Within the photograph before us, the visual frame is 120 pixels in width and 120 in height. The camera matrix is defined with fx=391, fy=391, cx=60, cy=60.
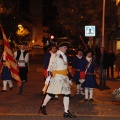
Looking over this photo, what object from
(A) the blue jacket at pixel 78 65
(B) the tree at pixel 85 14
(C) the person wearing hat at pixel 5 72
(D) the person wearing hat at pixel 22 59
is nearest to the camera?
(A) the blue jacket at pixel 78 65

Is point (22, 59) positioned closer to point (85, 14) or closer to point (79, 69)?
point (79, 69)

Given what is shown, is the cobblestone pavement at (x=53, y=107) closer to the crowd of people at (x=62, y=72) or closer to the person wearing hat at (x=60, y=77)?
the crowd of people at (x=62, y=72)

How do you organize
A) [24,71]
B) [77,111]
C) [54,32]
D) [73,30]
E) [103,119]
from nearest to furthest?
1. [103,119]
2. [77,111]
3. [24,71]
4. [73,30]
5. [54,32]

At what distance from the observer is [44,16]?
14825 centimetres

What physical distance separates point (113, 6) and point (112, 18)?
112cm

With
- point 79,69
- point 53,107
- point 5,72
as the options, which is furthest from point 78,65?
point 53,107

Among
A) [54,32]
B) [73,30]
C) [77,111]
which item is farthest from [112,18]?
[54,32]

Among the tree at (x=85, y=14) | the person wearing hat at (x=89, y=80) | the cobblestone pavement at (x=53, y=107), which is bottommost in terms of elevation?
the cobblestone pavement at (x=53, y=107)

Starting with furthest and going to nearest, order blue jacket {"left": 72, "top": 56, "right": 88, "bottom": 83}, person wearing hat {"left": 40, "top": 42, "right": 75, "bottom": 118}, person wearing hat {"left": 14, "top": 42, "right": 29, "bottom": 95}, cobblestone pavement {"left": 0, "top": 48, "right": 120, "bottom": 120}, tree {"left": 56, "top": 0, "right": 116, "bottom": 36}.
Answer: tree {"left": 56, "top": 0, "right": 116, "bottom": 36}, person wearing hat {"left": 14, "top": 42, "right": 29, "bottom": 95}, blue jacket {"left": 72, "top": 56, "right": 88, "bottom": 83}, cobblestone pavement {"left": 0, "top": 48, "right": 120, "bottom": 120}, person wearing hat {"left": 40, "top": 42, "right": 75, "bottom": 118}

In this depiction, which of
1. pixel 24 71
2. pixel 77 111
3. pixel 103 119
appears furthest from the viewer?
pixel 24 71

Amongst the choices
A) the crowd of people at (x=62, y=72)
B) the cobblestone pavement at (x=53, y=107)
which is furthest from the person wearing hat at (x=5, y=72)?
the cobblestone pavement at (x=53, y=107)

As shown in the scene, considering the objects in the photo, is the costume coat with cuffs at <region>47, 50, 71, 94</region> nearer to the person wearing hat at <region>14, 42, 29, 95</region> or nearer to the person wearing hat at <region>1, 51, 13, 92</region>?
the person wearing hat at <region>14, 42, 29, 95</region>

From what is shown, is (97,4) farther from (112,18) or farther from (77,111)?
(77,111)

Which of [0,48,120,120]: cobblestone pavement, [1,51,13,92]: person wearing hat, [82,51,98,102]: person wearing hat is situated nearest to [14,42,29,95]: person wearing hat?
[0,48,120,120]: cobblestone pavement
